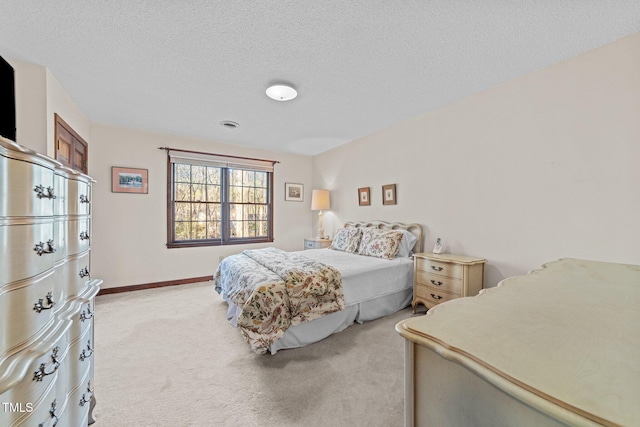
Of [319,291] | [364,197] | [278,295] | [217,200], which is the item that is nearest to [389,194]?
[364,197]

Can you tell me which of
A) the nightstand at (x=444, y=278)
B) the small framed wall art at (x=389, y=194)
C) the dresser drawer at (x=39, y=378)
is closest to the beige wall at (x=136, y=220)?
the small framed wall art at (x=389, y=194)

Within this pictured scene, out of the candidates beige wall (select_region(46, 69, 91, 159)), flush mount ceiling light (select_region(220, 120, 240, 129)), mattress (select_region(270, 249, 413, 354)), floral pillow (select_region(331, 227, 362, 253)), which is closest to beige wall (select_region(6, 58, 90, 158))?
beige wall (select_region(46, 69, 91, 159))

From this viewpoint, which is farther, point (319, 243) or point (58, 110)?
point (319, 243)

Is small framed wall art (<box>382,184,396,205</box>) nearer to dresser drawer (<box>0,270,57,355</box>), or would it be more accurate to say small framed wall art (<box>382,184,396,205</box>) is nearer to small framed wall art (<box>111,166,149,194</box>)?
dresser drawer (<box>0,270,57,355</box>)

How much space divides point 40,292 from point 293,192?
465cm

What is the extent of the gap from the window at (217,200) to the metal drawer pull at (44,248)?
362 centimetres

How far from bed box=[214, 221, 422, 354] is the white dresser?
1061 millimetres

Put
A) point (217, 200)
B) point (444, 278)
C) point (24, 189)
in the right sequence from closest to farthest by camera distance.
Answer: point (24, 189), point (444, 278), point (217, 200)

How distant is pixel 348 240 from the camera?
4012mm

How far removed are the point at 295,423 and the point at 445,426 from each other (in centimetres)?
122

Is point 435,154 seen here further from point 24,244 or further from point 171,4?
point 24,244

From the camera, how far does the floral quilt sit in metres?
2.08

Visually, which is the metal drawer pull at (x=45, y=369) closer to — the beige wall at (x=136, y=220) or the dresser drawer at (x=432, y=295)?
the dresser drawer at (x=432, y=295)

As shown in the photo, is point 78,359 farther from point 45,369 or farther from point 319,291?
point 319,291
